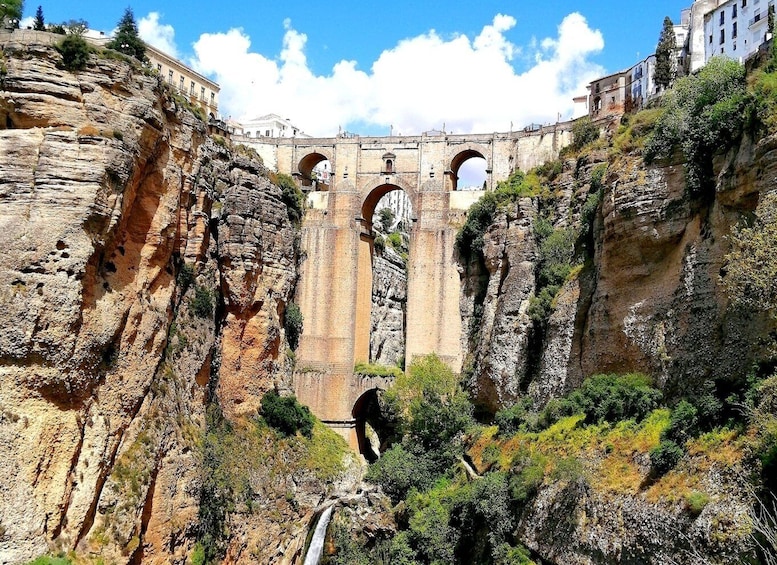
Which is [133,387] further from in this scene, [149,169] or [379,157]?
[379,157]

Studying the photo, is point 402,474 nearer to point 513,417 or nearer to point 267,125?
point 513,417

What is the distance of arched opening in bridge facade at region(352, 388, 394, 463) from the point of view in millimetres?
42219

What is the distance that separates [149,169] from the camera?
25.0 m

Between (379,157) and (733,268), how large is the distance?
29260 mm

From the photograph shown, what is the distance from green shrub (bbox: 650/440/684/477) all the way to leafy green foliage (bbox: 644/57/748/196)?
26.1 ft

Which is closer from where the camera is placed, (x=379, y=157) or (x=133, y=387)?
(x=133, y=387)

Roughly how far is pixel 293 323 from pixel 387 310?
34.7 feet

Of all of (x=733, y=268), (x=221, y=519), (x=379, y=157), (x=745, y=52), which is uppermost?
(x=745, y=52)

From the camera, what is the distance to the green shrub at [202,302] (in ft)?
103

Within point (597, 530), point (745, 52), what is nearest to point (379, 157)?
point (745, 52)

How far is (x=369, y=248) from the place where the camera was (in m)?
45.1

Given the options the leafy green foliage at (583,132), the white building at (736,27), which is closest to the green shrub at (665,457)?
the leafy green foliage at (583,132)

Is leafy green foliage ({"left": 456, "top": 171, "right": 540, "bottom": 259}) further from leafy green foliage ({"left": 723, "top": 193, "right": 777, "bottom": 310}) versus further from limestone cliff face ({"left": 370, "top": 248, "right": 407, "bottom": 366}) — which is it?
leafy green foliage ({"left": 723, "top": 193, "right": 777, "bottom": 310})

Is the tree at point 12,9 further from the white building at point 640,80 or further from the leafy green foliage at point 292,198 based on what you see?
the white building at point 640,80
